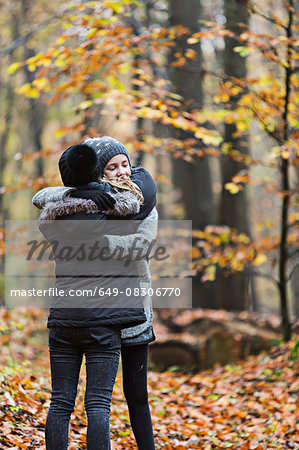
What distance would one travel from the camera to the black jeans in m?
3.08

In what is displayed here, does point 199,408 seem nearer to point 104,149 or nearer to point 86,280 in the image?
point 86,280

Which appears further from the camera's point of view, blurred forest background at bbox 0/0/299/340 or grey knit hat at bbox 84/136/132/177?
blurred forest background at bbox 0/0/299/340

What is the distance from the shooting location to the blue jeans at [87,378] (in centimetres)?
275

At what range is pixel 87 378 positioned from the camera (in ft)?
9.20

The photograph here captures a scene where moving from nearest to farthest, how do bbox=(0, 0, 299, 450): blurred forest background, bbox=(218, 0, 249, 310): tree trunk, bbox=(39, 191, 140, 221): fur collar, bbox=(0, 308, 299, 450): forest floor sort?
bbox=(39, 191, 140, 221): fur collar
bbox=(0, 308, 299, 450): forest floor
bbox=(0, 0, 299, 450): blurred forest background
bbox=(218, 0, 249, 310): tree trunk

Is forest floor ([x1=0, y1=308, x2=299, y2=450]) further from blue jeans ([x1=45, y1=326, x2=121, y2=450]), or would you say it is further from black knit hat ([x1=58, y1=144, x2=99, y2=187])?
black knit hat ([x1=58, y1=144, x2=99, y2=187])

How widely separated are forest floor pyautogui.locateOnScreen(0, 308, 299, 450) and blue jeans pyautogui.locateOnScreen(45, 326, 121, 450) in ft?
2.87

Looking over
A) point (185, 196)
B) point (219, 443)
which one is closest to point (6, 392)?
point (219, 443)

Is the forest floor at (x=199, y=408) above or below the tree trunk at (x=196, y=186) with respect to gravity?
below

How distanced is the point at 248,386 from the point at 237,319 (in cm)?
248

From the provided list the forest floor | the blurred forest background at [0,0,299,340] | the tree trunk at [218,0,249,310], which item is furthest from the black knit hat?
the tree trunk at [218,0,249,310]

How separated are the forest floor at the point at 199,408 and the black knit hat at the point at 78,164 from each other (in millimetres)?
1946

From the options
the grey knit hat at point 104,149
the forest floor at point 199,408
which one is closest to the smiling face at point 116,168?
the grey knit hat at point 104,149

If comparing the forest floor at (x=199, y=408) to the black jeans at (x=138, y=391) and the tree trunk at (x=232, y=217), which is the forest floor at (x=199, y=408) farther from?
the tree trunk at (x=232, y=217)
